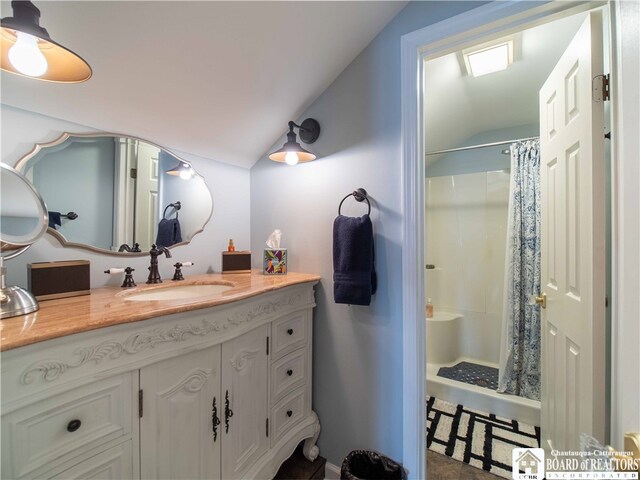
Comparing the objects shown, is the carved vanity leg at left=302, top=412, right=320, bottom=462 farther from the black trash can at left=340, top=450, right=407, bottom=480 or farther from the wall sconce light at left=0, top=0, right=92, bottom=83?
the wall sconce light at left=0, top=0, right=92, bottom=83

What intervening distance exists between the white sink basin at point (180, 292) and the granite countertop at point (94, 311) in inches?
1.0

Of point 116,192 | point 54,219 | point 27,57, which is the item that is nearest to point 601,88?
point 27,57

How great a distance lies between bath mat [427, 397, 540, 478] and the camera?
1518 mm

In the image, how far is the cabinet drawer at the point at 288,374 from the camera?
4.21 feet

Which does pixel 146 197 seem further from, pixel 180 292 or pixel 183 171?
pixel 180 292

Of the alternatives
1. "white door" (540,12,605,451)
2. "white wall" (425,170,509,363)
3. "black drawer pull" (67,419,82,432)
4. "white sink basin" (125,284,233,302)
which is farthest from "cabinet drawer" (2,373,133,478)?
"white wall" (425,170,509,363)

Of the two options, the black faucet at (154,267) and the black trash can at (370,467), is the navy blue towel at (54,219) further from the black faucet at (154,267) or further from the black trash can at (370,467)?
the black trash can at (370,467)

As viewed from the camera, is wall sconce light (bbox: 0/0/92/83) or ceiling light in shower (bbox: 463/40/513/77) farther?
ceiling light in shower (bbox: 463/40/513/77)

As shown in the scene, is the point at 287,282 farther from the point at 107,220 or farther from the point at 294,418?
the point at 107,220

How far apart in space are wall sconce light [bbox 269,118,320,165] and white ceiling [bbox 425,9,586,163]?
0.83 metres

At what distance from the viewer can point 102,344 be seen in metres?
0.72

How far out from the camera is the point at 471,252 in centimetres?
260

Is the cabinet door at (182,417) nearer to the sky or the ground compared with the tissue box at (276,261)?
nearer to the ground

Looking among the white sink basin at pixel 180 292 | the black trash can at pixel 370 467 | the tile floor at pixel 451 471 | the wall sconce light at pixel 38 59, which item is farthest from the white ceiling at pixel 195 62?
the tile floor at pixel 451 471
